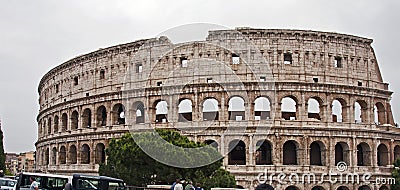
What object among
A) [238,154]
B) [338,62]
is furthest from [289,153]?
[338,62]

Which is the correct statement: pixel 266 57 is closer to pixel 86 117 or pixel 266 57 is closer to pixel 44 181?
pixel 86 117

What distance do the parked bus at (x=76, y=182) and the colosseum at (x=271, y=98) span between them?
13.2m

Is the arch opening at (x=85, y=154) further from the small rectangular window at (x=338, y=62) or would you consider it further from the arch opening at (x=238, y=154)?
the small rectangular window at (x=338, y=62)

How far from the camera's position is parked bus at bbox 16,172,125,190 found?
18609mm

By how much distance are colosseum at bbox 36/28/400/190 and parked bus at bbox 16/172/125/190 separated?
13220 millimetres

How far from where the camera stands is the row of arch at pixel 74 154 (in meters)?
36.6

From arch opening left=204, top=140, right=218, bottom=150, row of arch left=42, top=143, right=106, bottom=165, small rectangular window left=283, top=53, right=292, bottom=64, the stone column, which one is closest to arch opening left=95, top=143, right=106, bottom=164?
row of arch left=42, top=143, right=106, bottom=165

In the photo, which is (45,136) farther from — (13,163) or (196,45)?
(13,163)

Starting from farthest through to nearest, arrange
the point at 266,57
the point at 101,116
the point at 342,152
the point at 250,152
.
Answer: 1. the point at 101,116
2. the point at 342,152
3. the point at 266,57
4. the point at 250,152

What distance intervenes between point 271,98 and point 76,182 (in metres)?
16.3

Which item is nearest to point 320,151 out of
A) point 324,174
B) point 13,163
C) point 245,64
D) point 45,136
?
point 324,174

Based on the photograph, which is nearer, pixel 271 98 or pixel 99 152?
pixel 271 98

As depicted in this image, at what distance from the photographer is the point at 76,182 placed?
61.4 ft

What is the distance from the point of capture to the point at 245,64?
3195cm
